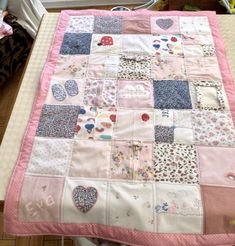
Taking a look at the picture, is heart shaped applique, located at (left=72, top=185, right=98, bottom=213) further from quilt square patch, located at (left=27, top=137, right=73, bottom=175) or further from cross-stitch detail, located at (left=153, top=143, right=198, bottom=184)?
cross-stitch detail, located at (left=153, top=143, right=198, bottom=184)

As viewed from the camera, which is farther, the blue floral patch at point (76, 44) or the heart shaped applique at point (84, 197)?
the blue floral patch at point (76, 44)

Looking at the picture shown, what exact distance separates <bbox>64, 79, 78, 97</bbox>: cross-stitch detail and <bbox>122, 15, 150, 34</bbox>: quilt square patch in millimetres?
433

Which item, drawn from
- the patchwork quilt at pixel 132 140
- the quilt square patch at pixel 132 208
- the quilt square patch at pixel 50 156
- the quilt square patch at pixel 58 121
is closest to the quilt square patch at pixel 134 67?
the patchwork quilt at pixel 132 140

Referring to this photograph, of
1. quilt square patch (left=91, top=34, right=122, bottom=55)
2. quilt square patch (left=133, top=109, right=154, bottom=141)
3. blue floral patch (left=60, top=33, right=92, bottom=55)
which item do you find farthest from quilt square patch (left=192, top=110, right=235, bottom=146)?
blue floral patch (left=60, top=33, right=92, bottom=55)

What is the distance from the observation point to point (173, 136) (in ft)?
3.47

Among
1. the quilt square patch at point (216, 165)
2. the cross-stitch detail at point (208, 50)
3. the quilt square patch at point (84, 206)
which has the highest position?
the cross-stitch detail at point (208, 50)

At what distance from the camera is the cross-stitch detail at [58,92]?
3.94ft

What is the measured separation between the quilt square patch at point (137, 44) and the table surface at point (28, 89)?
38 cm

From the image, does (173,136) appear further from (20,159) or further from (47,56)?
(47,56)

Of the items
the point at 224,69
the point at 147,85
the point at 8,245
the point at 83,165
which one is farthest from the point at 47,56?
the point at 8,245

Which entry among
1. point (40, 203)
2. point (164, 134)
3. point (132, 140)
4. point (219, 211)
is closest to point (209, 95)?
point (164, 134)

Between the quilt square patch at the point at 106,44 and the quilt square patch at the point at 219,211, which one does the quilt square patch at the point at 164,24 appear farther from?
the quilt square patch at the point at 219,211

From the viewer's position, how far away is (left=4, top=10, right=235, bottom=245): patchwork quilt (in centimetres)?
90

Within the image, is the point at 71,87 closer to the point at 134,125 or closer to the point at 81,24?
the point at 134,125
